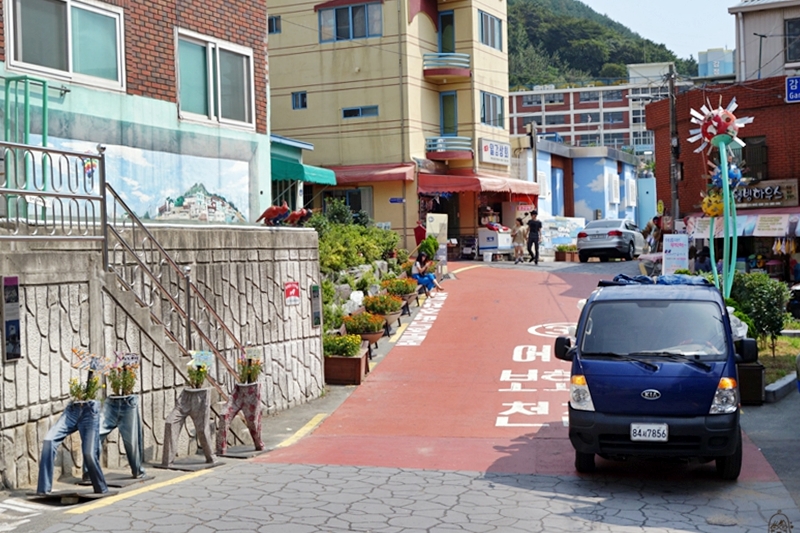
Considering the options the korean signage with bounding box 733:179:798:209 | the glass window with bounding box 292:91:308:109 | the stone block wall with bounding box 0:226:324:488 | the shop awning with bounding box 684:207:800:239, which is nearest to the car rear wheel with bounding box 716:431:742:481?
the stone block wall with bounding box 0:226:324:488

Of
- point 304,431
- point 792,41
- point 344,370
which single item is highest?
point 792,41

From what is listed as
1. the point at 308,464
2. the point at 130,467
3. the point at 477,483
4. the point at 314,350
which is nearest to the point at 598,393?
the point at 477,483

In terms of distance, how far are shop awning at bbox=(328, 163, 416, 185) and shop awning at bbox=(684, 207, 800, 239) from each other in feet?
33.3

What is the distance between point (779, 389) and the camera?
14.6m

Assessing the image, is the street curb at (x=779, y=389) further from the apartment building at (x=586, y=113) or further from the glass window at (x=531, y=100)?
the glass window at (x=531, y=100)

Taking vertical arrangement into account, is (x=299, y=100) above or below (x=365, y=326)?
above

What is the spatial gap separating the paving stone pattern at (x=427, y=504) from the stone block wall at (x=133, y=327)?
4.00 feet

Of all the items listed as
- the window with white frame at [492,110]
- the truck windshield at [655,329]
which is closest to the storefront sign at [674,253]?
the truck windshield at [655,329]

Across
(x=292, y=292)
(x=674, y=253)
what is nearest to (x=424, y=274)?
(x=674, y=253)

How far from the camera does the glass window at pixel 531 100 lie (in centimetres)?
11296

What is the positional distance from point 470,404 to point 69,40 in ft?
26.3

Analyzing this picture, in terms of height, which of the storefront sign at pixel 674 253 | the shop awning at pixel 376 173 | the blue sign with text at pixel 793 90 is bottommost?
the storefront sign at pixel 674 253

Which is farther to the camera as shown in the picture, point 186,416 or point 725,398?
point 186,416

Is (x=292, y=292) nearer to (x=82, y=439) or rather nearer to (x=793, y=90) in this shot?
(x=82, y=439)
